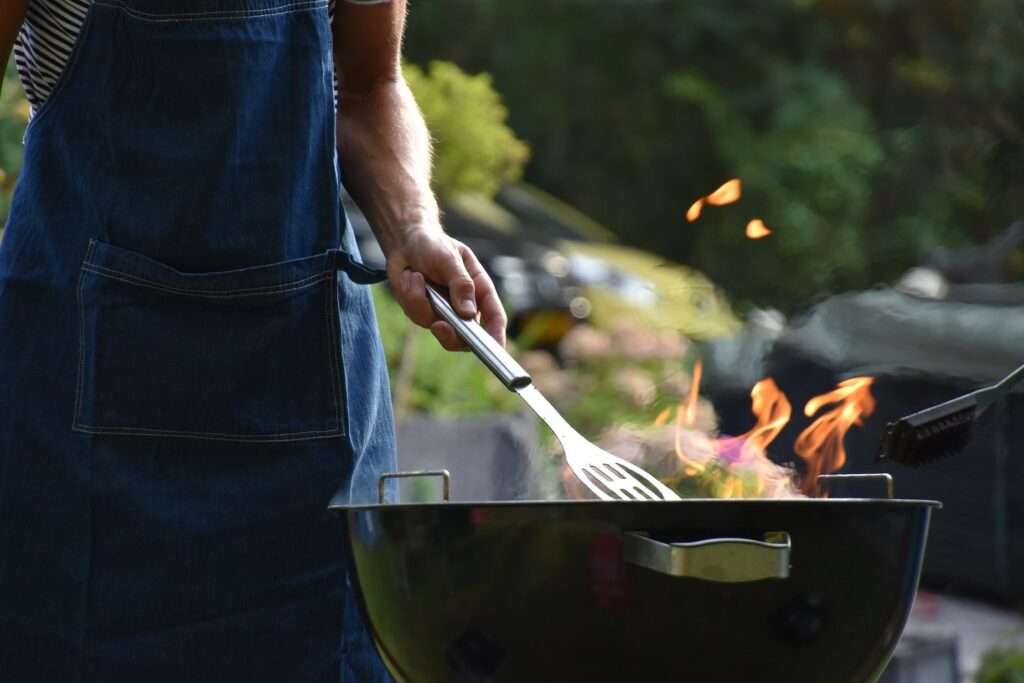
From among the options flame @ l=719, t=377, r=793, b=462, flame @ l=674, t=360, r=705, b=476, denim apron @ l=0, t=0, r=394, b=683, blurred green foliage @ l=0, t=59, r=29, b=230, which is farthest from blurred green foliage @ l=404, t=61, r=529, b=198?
denim apron @ l=0, t=0, r=394, b=683

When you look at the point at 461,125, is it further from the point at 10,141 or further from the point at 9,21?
the point at 9,21

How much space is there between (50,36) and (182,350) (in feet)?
1.07

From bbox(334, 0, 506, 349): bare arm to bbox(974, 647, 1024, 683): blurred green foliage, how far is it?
8.23 ft

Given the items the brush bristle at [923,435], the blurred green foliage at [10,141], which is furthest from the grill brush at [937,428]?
the blurred green foliage at [10,141]

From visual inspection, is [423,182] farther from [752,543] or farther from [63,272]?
[752,543]

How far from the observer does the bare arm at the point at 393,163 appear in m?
1.47

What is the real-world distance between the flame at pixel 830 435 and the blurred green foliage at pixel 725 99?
12590 millimetres

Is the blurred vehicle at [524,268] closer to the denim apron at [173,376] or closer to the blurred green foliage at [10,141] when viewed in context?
the blurred green foliage at [10,141]

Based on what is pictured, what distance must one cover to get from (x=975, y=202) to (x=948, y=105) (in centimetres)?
177

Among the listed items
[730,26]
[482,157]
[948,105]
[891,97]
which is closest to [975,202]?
[948,105]

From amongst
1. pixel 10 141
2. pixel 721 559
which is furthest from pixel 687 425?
pixel 10 141

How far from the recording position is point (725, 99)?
19156 millimetres

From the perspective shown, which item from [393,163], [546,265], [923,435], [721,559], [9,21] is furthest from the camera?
[546,265]

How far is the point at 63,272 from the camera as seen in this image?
142 centimetres
